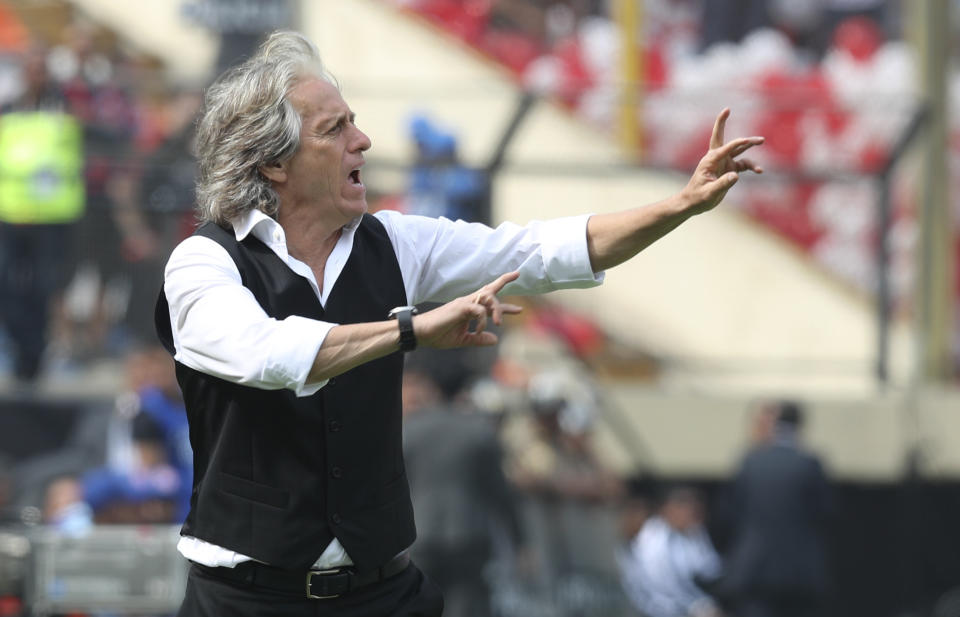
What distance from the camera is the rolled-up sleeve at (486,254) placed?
3.67 metres

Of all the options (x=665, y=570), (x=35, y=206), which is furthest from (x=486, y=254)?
(x=665, y=570)

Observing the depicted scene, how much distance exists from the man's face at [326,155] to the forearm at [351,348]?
0.48m

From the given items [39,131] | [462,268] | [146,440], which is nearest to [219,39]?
[39,131]

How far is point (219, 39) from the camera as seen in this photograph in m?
8.73

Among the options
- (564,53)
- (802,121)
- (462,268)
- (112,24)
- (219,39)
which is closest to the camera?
Answer: (462,268)

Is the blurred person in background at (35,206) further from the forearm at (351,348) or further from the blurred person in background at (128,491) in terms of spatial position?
the forearm at (351,348)

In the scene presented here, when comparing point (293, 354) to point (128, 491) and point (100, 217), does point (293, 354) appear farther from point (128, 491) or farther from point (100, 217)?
point (100, 217)

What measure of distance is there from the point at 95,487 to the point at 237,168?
4.32 meters

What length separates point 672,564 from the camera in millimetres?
9656

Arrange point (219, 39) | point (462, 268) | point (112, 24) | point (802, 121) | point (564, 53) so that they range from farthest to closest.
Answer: point (112, 24) < point (564, 53) < point (802, 121) < point (219, 39) < point (462, 268)

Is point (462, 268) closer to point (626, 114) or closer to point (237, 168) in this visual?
point (237, 168)

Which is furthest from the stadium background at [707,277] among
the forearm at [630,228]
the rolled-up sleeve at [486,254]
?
the forearm at [630,228]

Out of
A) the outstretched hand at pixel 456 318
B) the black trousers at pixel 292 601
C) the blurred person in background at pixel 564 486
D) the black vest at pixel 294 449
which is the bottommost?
the blurred person in background at pixel 564 486

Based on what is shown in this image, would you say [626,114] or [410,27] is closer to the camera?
[626,114]
